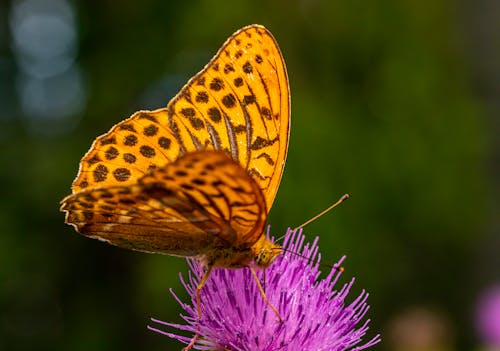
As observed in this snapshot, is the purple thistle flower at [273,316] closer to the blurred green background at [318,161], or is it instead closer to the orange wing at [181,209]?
the orange wing at [181,209]

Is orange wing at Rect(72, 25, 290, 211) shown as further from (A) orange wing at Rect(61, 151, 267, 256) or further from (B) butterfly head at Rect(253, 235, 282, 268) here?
(A) orange wing at Rect(61, 151, 267, 256)

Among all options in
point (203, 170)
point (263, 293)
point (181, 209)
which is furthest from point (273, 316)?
point (203, 170)

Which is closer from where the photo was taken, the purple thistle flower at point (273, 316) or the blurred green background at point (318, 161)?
the purple thistle flower at point (273, 316)

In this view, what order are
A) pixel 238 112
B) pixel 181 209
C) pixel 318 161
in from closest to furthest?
1. pixel 181 209
2. pixel 238 112
3. pixel 318 161

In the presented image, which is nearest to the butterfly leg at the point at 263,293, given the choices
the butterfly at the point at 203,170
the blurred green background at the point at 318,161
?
the butterfly at the point at 203,170

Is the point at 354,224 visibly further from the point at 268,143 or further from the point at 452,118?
the point at 268,143

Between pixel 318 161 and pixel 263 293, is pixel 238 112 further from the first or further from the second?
pixel 318 161
